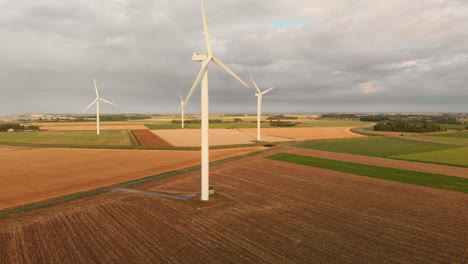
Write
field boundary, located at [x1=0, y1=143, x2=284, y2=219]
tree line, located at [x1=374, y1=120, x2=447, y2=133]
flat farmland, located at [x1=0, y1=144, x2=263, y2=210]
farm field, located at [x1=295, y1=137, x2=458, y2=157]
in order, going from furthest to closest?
tree line, located at [x1=374, y1=120, x2=447, y2=133]
farm field, located at [x1=295, y1=137, x2=458, y2=157]
flat farmland, located at [x1=0, y1=144, x2=263, y2=210]
field boundary, located at [x1=0, y1=143, x2=284, y2=219]

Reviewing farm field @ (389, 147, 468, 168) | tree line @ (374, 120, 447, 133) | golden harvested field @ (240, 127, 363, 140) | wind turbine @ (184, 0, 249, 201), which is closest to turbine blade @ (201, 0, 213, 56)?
wind turbine @ (184, 0, 249, 201)

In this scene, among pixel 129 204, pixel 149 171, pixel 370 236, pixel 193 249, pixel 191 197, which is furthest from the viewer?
pixel 149 171

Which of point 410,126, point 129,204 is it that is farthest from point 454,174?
point 410,126

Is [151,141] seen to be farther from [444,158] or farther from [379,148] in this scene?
[444,158]

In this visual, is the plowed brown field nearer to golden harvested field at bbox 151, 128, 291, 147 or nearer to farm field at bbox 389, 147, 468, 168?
golden harvested field at bbox 151, 128, 291, 147

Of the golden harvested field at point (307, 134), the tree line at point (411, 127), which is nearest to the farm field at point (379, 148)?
the golden harvested field at point (307, 134)

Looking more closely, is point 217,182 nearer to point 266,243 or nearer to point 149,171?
point 149,171

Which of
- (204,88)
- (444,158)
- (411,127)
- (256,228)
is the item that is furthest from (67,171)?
(411,127)

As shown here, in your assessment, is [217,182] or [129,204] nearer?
[129,204]
